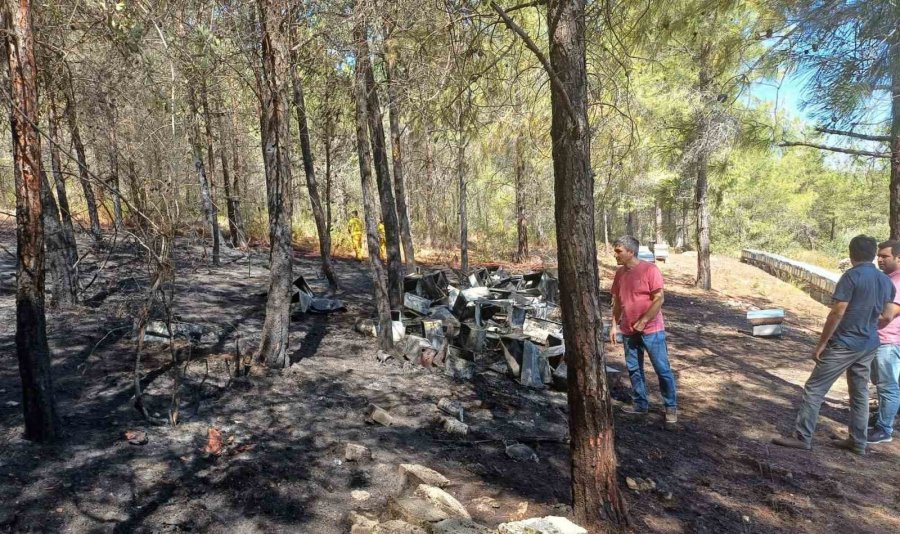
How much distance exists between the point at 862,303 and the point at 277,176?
5.02 meters

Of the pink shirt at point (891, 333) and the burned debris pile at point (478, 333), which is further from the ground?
the pink shirt at point (891, 333)

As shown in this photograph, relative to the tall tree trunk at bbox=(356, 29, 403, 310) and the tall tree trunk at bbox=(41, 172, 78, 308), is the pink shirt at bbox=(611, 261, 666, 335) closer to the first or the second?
the tall tree trunk at bbox=(356, 29, 403, 310)

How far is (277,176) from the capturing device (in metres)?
5.11

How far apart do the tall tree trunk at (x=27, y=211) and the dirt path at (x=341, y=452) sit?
45 centimetres

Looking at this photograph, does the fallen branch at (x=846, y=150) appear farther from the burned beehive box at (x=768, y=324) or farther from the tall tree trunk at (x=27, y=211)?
the tall tree trunk at (x=27, y=211)

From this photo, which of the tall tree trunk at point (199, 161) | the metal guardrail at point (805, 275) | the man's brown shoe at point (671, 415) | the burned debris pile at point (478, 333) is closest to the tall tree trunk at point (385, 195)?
the burned debris pile at point (478, 333)

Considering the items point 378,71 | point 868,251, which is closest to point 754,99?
point 378,71

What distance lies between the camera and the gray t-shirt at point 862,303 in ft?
13.4

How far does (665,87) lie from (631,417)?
10816mm

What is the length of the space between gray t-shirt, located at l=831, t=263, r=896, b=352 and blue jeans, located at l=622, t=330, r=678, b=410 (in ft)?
4.24

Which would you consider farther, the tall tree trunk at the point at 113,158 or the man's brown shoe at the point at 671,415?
the man's brown shoe at the point at 671,415

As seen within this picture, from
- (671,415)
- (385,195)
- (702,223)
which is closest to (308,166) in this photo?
(385,195)

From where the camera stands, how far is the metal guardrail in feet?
43.7

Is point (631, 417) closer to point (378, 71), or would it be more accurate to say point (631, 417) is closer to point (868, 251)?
point (868, 251)
